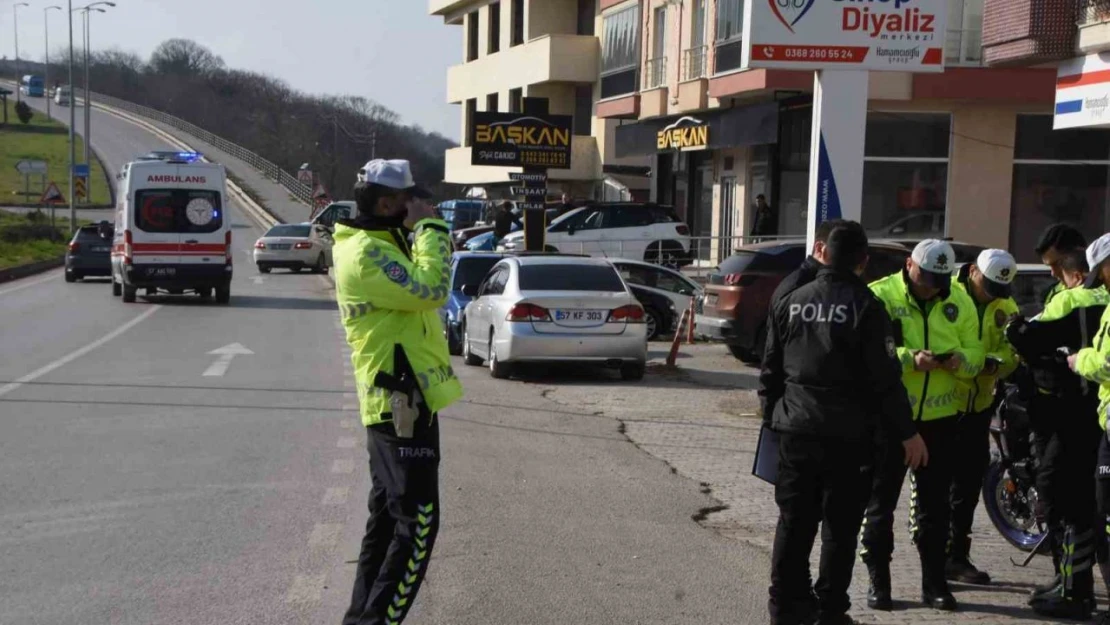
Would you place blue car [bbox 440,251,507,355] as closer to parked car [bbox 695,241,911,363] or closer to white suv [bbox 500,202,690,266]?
parked car [bbox 695,241,911,363]

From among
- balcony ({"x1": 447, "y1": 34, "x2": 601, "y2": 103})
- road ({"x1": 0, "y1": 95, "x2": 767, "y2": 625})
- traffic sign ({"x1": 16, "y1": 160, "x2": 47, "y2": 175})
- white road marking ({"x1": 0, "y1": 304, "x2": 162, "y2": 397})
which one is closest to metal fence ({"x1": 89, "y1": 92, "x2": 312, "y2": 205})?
traffic sign ({"x1": 16, "y1": 160, "x2": 47, "y2": 175})

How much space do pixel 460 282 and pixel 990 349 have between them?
47.8ft

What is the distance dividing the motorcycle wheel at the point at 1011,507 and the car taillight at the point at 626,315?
850cm

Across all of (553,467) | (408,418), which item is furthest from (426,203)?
(553,467)

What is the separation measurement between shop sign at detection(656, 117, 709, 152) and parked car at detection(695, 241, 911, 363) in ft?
54.4

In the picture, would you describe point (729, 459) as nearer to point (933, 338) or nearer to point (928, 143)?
point (933, 338)

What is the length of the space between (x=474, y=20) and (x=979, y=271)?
5592cm

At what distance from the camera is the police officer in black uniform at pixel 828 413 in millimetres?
5676

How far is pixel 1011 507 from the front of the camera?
7715 millimetres

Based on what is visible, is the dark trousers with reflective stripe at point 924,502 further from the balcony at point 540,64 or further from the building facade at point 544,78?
the balcony at point 540,64

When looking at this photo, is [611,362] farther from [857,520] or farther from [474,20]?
[474,20]

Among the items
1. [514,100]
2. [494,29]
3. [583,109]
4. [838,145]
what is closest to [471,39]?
[494,29]

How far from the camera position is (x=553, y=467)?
1052 cm

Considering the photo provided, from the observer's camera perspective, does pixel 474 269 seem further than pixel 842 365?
Yes
